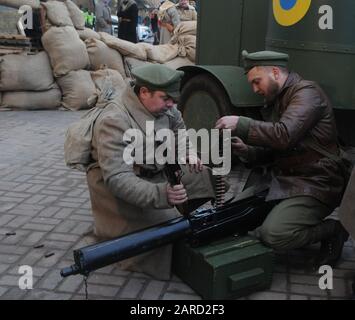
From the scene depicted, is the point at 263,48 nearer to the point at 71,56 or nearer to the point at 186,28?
the point at 71,56

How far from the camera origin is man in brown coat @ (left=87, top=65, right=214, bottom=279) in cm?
290

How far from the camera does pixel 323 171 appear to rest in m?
3.15

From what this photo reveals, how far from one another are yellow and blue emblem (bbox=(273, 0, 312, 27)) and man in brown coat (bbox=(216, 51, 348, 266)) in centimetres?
95

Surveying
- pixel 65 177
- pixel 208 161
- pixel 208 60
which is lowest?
pixel 65 177

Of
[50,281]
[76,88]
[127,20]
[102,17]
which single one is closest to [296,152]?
[50,281]

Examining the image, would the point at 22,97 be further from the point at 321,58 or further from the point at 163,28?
the point at 321,58

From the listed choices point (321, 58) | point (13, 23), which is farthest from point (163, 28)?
point (321, 58)

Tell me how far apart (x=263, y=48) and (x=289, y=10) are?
1.02 meters

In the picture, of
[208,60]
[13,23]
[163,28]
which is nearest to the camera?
[208,60]

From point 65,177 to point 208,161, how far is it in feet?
5.77

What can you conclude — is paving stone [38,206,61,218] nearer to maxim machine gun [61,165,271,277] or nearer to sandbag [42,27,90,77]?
maxim machine gun [61,165,271,277]

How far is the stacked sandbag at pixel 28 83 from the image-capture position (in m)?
7.67

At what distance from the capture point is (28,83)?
7.76 m

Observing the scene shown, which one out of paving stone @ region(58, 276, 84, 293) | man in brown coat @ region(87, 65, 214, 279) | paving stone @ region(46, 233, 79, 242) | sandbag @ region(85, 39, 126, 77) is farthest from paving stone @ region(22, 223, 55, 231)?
sandbag @ region(85, 39, 126, 77)
